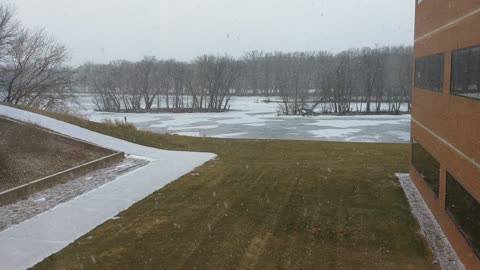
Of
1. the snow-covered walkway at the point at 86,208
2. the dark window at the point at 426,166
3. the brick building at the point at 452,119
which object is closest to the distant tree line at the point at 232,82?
the snow-covered walkway at the point at 86,208

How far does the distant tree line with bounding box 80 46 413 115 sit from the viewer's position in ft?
196

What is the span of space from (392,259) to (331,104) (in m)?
54.6

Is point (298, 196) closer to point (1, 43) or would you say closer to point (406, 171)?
point (406, 171)

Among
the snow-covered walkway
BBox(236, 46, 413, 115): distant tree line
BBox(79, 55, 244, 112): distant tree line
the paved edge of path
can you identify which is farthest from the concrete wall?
BBox(79, 55, 244, 112): distant tree line

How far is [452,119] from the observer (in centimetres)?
777

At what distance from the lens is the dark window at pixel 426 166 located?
9381mm

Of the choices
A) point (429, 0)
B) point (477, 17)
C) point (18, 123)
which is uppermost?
point (429, 0)

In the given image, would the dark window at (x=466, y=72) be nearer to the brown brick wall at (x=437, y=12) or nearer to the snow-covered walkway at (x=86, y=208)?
the brown brick wall at (x=437, y=12)

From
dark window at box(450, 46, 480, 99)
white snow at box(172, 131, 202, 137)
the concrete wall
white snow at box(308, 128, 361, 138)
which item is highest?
dark window at box(450, 46, 480, 99)

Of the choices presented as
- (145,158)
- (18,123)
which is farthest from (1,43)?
(145,158)

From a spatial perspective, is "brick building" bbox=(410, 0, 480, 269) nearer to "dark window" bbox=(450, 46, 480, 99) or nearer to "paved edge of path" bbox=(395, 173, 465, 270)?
"dark window" bbox=(450, 46, 480, 99)

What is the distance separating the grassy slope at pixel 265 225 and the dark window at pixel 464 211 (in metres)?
0.80

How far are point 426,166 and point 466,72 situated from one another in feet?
13.7

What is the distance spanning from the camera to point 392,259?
7.33 metres
